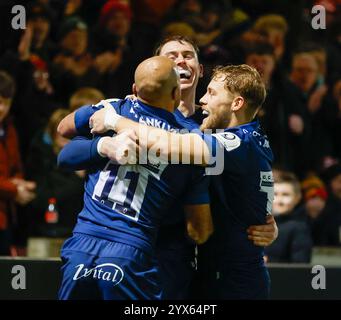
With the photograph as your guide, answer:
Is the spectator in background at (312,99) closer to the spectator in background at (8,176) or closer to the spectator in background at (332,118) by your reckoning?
the spectator in background at (332,118)

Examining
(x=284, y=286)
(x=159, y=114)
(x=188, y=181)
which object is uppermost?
(x=159, y=114)

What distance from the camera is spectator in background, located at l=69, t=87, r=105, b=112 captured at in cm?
867

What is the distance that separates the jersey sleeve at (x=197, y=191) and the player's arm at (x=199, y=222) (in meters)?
0.03

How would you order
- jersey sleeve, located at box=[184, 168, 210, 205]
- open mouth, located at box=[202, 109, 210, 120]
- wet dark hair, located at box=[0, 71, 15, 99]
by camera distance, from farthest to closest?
wet dark hair, located at box=[0, 71, 15, 99] < open mouth, located at box=[202, 109, 210, 120] < jersey sleeve, located at box=[184, 168, 210, 205]

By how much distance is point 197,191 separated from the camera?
17.7ft

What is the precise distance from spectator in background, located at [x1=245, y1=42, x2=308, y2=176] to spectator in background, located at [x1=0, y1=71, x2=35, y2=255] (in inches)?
88.2

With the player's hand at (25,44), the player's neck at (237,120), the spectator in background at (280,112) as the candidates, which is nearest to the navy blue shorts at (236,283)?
the player's neck at (237,120)

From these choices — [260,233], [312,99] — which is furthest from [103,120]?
[312,99]

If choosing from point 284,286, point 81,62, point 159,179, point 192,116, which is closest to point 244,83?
point 192,116

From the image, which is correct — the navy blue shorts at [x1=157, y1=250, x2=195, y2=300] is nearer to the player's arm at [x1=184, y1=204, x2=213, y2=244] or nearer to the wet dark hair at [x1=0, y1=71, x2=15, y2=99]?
the player's arm at [x1=184, y1=204, x2=213, y2=244]

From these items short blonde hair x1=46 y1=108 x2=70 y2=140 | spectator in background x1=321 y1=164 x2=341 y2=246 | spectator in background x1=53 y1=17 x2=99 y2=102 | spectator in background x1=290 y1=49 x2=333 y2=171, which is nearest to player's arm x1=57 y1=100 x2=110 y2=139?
short blonde hair x1=46 y1=108 x2=70 y2=140

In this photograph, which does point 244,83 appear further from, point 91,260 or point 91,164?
point 91,260

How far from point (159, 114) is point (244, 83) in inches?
25.9
